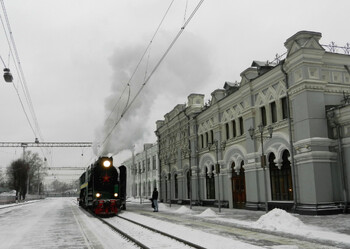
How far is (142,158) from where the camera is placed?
52.3m

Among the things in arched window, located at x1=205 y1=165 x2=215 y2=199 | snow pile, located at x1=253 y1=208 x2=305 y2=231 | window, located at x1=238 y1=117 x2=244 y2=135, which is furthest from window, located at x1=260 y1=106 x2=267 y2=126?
snow pile, located at x1=253 y1=208 x2=305 y2=231

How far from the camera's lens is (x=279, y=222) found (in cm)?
1271

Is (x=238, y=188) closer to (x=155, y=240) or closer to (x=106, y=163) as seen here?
(x=106, y=163)

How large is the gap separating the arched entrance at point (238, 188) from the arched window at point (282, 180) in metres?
3.36

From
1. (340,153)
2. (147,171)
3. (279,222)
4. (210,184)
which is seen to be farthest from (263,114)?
(147,171)

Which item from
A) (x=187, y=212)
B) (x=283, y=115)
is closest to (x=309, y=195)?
(x=283, y=115)

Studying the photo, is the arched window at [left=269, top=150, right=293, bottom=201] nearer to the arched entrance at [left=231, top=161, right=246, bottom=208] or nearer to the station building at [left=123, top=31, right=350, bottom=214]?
the station building at [left=123, top=31, right=350, bottom=214]

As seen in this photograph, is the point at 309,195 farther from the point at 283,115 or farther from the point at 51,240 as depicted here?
the point at 51,240

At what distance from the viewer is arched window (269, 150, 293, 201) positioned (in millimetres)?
18547

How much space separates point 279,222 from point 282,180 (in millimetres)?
6732

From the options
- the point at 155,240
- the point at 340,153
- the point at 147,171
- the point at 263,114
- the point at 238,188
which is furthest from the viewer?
the point at 147,171

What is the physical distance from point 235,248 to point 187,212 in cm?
1303

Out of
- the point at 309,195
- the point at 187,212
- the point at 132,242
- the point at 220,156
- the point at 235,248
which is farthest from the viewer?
the point at 220,156

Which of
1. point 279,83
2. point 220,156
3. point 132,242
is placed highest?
point 279,83
